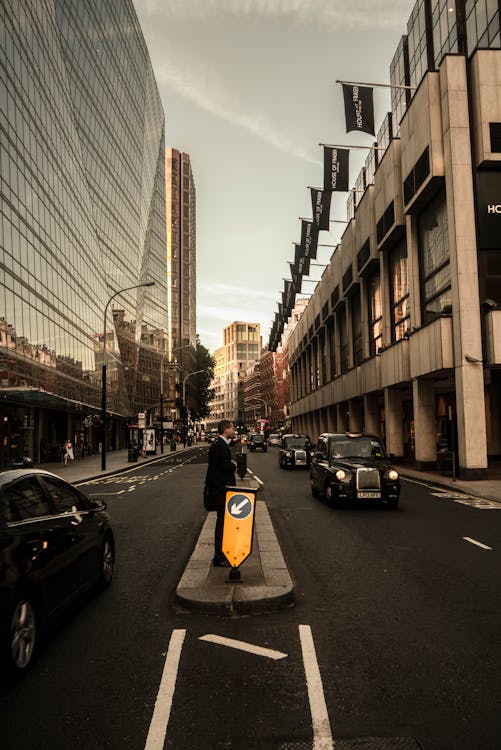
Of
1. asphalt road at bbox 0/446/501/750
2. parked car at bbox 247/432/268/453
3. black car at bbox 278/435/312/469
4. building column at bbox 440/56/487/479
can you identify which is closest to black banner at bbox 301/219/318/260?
building column at bbox 440/56/487/479

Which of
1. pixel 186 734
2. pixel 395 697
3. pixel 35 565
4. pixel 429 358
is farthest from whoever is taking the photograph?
pixel 429 358

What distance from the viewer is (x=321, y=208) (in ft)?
103

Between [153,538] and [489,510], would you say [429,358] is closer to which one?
[489,510]

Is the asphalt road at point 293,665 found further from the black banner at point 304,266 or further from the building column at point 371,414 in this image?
the black banner at point 304,266

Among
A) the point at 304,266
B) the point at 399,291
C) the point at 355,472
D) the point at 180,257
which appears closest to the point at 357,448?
the point at 355,472

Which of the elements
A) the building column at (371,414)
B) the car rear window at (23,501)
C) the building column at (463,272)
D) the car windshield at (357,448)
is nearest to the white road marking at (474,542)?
the car windshield at (357,448)

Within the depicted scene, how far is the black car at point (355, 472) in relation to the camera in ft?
42.1

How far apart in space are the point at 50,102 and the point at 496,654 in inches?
1704

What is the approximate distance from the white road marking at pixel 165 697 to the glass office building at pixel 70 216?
25505 mm

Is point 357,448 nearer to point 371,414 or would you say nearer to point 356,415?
point 371,414

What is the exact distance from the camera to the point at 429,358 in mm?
23391

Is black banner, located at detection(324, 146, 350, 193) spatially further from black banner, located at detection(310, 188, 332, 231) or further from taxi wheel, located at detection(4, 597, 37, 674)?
taxi wheel, located at detection(4, 597, 37, 674)

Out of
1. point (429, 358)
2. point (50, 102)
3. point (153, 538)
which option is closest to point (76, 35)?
point (50, 102)

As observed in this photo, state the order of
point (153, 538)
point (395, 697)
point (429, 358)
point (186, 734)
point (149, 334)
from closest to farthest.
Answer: point (186, 734) → point (395, 697) → point (153, 538) → point (429, 358) → point (149, 334)
